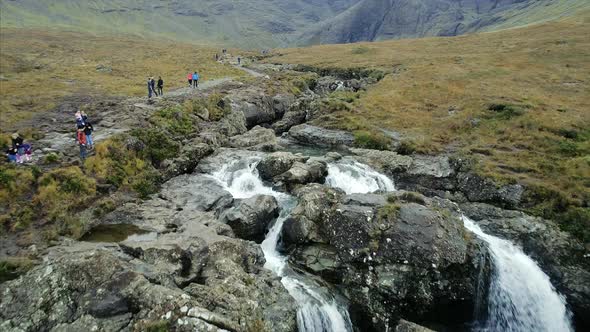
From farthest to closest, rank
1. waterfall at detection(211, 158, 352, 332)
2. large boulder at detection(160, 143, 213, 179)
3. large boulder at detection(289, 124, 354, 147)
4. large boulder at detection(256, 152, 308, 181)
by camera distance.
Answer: large boulder at detection(289, 124, 354, 147), large boulder at detection(256, 152, 308, 181), large boulder at detection(160, 143, 213, 179), waterfall at detection(211, 158, 352, 332)

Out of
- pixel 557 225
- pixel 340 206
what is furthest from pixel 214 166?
pixel 557 225

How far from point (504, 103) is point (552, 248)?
28.9 meters

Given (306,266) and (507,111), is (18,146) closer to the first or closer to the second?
(306,266)

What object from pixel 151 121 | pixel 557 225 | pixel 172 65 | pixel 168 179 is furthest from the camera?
pixel 172 65

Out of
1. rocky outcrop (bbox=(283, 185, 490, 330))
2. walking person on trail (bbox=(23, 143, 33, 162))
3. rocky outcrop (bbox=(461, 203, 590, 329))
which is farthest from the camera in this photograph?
walking person on trail (bbox=(23, 143, 33, 162))

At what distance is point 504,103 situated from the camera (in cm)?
4638

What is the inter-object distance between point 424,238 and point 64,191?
24773 millimetres

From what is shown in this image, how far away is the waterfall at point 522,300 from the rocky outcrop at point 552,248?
A: 0.65m

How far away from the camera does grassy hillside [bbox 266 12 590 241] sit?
31.2 meters

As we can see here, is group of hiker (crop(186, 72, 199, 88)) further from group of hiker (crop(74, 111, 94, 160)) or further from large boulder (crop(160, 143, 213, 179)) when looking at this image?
group of hiker (crop(74, 111, 94, 160))

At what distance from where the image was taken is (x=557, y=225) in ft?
83.5

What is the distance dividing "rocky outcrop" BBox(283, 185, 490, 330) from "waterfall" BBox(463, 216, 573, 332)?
1249mm

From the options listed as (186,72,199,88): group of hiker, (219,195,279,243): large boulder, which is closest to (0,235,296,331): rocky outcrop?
(219,195,279,243): large boulder

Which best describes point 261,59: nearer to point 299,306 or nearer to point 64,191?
point 64,191
